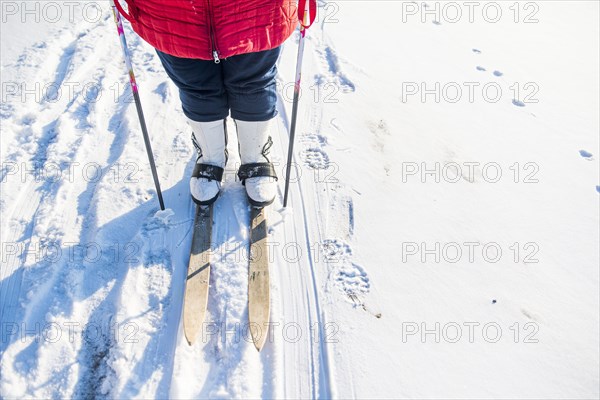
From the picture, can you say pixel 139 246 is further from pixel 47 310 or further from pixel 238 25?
pixel 238 25

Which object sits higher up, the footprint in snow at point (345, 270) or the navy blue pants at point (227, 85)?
the navy blue pants at point (227, 85)

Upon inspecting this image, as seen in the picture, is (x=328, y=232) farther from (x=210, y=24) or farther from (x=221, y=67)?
(x=210, y=24)

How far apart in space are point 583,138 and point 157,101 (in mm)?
3038

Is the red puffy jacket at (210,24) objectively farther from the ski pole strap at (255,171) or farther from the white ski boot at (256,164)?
the ski pole strap at (255,171)

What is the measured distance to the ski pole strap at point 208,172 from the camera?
2.12 metres

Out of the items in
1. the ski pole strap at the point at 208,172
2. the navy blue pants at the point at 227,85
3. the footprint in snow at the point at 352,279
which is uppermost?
the navy blue pants at the point at 227,85

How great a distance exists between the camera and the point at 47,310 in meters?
1.71

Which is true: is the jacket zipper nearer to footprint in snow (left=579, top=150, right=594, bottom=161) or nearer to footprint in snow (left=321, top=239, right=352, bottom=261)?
footprint in snow (left=321, top=239, right=352, bottom=261)

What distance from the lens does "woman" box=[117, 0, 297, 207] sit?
61.8 inches

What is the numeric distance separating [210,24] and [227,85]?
0.36 m

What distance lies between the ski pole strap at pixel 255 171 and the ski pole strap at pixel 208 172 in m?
0.12

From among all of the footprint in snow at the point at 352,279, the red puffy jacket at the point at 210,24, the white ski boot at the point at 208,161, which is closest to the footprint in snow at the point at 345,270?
the footprint in snow at the point at 352,279

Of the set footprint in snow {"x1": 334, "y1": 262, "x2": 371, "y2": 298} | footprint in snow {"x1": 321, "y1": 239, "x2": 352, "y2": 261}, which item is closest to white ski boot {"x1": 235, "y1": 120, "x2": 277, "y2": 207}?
footprint in snow {"x1": 321, "y1": 239, "x2": 352, "y2": 261}

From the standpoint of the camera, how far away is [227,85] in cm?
190
